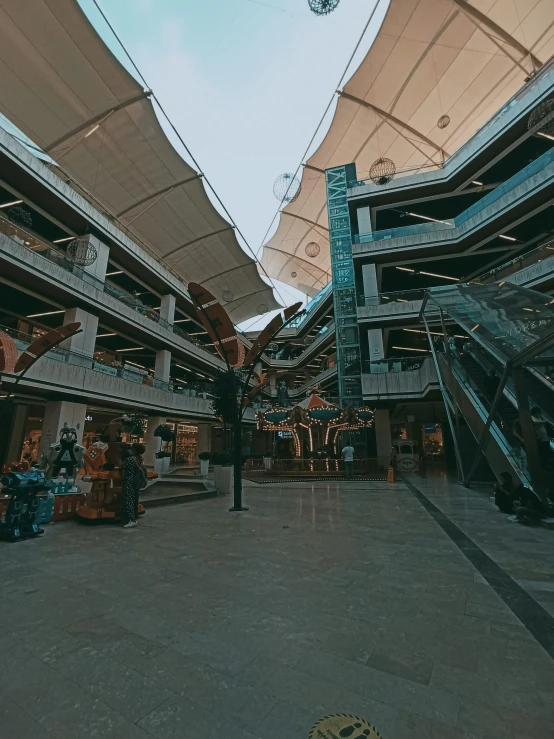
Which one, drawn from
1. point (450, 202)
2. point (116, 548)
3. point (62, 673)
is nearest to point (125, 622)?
point (62, 673)

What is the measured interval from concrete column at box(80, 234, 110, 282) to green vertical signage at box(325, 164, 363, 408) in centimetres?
1639

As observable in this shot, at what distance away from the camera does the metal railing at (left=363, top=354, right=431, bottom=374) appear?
2011 centimetres

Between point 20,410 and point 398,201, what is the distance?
30.2m

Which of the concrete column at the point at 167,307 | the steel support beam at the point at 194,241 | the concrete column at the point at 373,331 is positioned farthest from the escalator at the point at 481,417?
the steel support beam at the point at 194,241

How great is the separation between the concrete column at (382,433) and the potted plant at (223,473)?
1210 cm

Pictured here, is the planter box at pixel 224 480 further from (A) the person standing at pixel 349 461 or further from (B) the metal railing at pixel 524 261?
(B) the metal railing at pixel 524 261

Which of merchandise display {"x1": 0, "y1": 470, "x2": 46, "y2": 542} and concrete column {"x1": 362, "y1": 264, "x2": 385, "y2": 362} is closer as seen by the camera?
merchandise display {"x1": 0, "y1": 470, "x2": 46, "y2": 542}

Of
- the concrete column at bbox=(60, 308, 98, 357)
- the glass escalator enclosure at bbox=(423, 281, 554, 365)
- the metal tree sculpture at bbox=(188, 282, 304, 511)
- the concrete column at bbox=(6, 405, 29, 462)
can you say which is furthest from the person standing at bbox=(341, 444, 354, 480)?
the concrete column at bbox=(6, 405, 29, 462)

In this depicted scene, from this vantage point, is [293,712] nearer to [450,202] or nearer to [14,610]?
[14,610]

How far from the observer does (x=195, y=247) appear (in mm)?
32375

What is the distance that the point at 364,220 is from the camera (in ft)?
83.5

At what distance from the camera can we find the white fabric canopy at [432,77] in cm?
2034

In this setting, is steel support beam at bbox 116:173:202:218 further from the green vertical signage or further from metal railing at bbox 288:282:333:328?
metal railing at bbox 288:282:333:328

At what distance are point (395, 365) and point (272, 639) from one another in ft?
64.8
